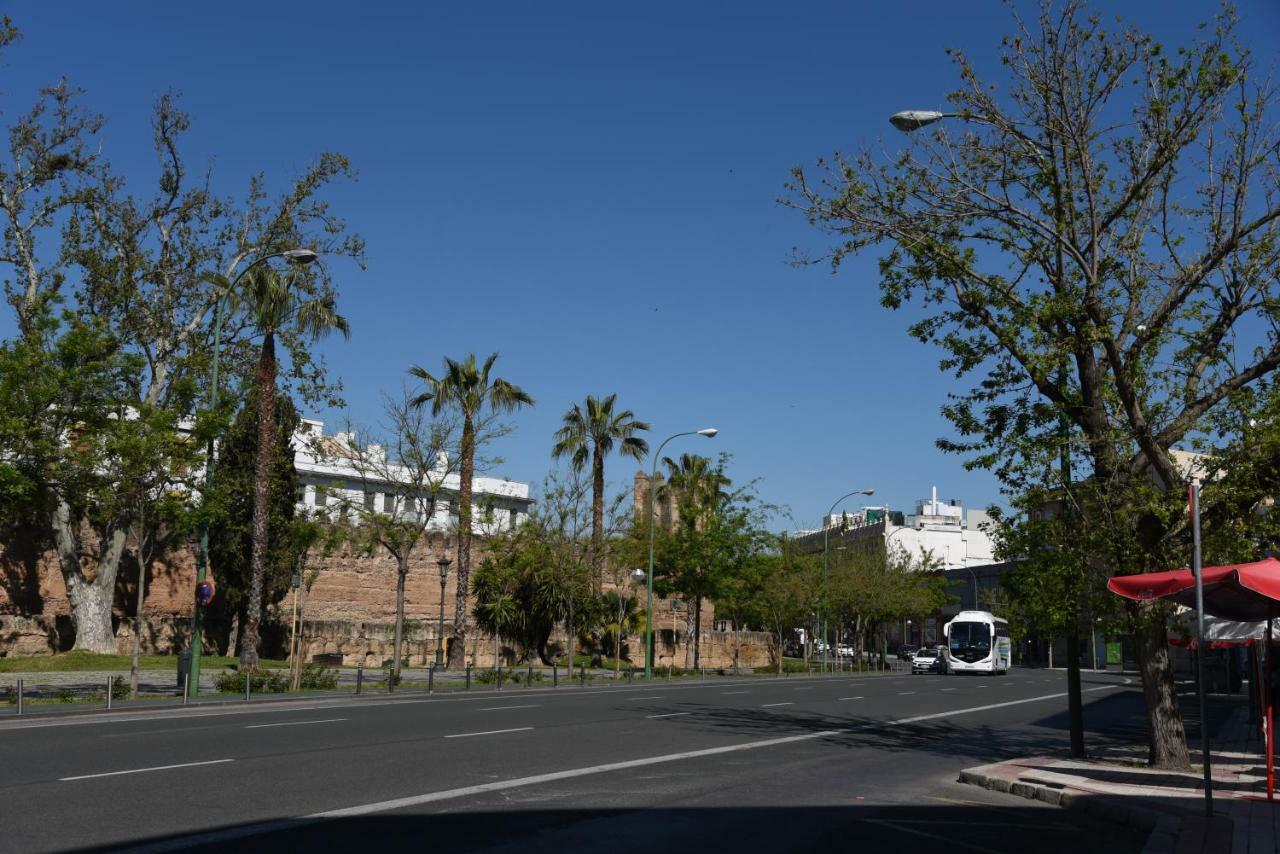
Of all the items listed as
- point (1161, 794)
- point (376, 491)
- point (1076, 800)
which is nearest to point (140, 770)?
point (1076, 800)

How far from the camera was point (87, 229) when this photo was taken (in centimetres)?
3631

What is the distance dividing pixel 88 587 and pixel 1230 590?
36.5 m

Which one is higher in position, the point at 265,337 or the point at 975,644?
the point at 265,337

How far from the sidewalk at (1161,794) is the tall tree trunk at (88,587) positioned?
32.7 meters

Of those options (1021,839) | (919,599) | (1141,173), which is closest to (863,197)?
(1141,173)

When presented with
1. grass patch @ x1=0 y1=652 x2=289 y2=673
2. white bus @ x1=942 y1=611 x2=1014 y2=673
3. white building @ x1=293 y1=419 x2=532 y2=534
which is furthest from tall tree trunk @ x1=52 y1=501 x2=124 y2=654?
white bus @ x1=942 y1=611 x2=1014 y2=673

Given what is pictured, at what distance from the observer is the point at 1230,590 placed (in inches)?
477

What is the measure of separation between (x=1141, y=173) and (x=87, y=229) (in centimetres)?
3261

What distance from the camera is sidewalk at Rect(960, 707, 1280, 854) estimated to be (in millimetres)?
9180

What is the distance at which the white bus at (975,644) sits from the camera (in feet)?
204

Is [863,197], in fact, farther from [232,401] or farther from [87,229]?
[87,229]

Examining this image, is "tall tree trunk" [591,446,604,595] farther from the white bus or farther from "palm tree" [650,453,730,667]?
the white bus

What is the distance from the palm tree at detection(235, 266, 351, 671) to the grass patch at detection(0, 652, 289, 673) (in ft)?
14.6

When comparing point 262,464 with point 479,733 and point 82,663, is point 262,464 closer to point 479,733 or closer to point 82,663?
point 82,663
